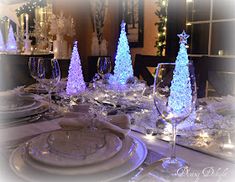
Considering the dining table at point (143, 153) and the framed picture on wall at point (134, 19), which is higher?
the framed picture on wall at point (134, 19)

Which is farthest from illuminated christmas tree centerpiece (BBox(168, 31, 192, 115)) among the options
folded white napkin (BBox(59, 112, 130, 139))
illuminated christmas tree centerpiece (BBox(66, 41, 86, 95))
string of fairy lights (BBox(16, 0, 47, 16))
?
string of fairy lights (BBox(16, 0, 47, 16))

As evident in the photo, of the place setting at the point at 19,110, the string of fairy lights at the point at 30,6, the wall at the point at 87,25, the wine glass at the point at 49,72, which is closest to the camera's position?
the place setting at the point at 19,110

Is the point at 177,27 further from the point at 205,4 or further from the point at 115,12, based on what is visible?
the point at 115,12

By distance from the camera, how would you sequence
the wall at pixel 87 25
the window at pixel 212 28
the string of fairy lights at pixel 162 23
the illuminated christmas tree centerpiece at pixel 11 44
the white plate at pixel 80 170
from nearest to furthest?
the white plate at pixel 80 170
the window at pixel 212 28
the string of fairy lights at pixel 162 23
the illuminated christmas tree centerpiece at pixel 11 44
the wall at pixel 87 25

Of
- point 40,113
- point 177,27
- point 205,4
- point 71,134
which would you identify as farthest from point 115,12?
point 71,134

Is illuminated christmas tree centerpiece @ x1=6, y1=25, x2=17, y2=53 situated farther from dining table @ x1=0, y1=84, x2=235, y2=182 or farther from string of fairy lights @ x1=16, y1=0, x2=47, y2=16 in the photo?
dining table @ x1=0, y1=84, x2=235, y2=182

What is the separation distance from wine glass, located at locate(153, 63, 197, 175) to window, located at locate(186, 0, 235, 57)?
205 centimetres

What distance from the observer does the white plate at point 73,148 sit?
41cm

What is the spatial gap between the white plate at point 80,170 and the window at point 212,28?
2.20 m

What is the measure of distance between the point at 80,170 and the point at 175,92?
0.23 metres

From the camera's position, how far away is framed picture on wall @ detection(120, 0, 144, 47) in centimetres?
358

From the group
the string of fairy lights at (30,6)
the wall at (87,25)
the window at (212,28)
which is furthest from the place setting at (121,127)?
the string of fairy lights at (30,6)

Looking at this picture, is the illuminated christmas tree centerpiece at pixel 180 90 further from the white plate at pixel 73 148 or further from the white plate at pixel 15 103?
the white plate at pixel 15 103

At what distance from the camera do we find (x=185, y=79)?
0.52 metres
